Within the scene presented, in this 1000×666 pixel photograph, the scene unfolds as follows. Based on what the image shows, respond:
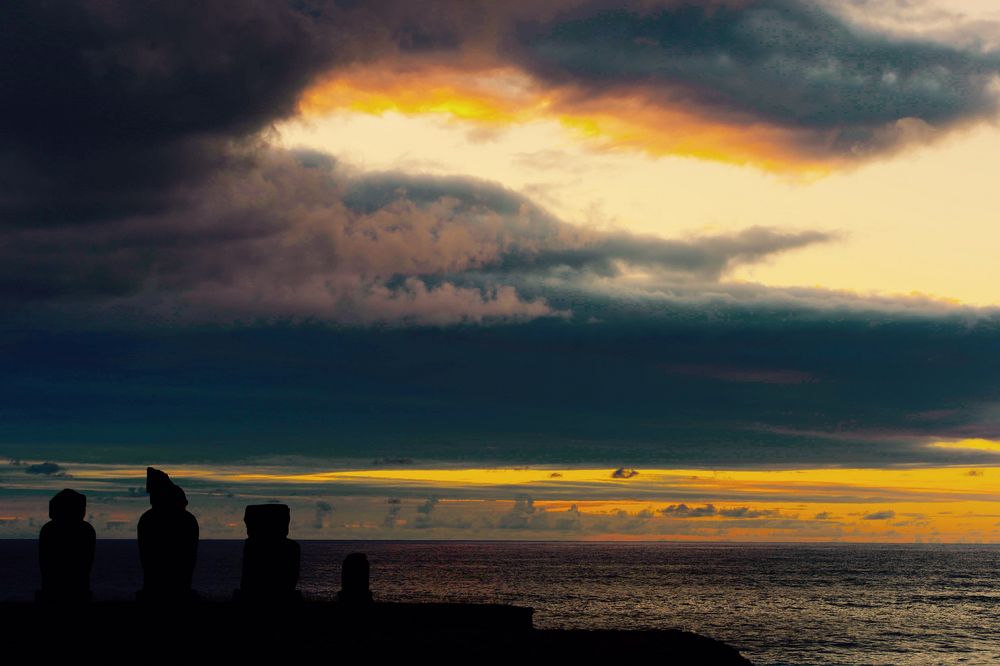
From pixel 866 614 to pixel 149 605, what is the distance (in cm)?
8787

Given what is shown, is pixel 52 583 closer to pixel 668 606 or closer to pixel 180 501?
pixel 180 501

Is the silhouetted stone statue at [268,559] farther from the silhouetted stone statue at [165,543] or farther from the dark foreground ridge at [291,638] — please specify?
the silhouetted stone statue at [165,543]

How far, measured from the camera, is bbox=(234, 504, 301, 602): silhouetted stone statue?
27.3 m

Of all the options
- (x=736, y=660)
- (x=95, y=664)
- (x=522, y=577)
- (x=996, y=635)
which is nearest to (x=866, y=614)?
(x=996, y=635)

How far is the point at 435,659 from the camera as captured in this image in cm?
2205

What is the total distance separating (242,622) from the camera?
25375 mm

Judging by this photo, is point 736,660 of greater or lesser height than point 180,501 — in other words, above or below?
below

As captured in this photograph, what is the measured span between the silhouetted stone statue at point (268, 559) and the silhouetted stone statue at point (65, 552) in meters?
3.96

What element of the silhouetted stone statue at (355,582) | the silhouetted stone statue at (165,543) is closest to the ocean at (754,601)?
the silhouetted stone statue at (355,582)

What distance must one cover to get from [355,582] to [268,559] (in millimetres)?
4594

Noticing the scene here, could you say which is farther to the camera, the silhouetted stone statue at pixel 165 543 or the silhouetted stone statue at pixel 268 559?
the silhouetted stone statue at pixel 268 559

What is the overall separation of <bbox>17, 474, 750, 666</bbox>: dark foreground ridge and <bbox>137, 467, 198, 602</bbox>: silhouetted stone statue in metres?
0.02

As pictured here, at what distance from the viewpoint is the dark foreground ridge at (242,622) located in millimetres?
22891

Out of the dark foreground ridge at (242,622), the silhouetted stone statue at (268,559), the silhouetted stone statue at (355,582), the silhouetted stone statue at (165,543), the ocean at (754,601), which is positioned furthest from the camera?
the ocean at (754,601)
